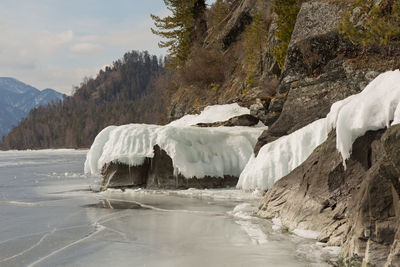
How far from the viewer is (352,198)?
4227 mm

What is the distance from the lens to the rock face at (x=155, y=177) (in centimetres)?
1053

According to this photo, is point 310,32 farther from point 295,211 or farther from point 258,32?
→ point 258,32

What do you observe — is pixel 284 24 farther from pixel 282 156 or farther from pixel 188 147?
pixel 282 156

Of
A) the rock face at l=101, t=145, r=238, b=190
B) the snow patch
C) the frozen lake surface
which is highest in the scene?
the rock face at l=101, t=145, r=238, b=190

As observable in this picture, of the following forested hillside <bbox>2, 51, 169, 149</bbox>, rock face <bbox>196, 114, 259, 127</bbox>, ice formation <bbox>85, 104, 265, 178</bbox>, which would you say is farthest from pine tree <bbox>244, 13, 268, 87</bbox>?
forested hillside <bbox>2, 51, 169, 149</bbox>

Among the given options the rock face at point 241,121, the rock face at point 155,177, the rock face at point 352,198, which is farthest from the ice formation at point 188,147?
the rock face at point 352,198

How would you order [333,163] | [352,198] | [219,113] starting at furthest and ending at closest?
[219,113] < [333,163] < [352,198]

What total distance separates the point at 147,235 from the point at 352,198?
2738 mm

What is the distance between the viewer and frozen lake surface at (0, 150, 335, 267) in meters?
4.08

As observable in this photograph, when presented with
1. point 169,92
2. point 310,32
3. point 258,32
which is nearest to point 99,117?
point 169,92

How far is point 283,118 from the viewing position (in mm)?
8906

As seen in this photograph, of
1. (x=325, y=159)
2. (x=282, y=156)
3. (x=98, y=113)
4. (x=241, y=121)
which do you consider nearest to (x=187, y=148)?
(x=241, y=121)

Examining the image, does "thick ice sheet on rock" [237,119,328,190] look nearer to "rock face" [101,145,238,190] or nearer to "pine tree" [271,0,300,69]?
"rock face" [101,145,238,190]

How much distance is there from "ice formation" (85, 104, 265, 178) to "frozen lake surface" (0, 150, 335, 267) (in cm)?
190
